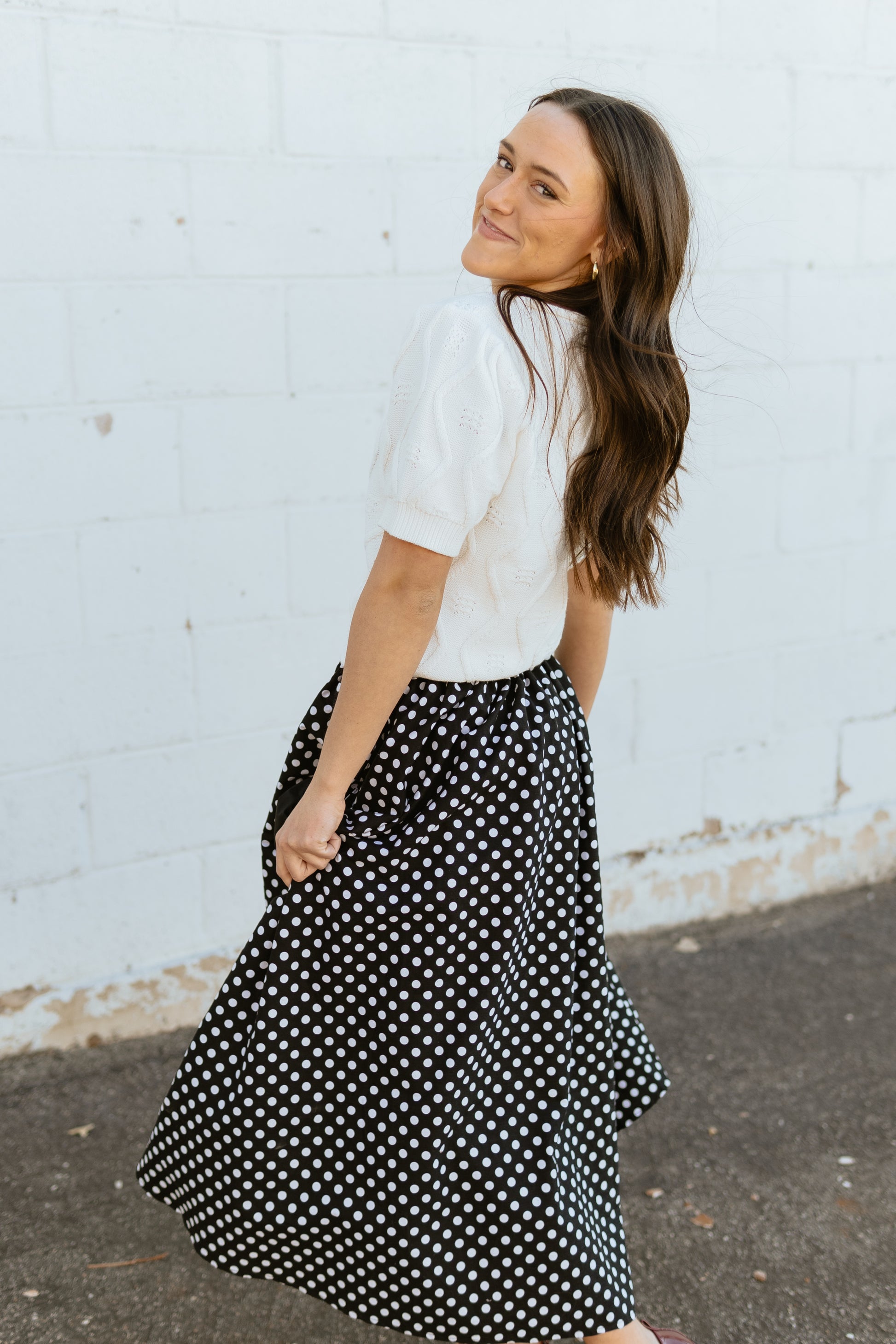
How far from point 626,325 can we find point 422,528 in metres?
0.33

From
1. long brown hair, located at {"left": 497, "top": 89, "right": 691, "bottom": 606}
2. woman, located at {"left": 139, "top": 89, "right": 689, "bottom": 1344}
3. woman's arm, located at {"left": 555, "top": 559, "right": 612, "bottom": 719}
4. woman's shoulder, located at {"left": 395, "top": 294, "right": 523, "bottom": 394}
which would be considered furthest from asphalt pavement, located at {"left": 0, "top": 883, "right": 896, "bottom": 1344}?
woman's shoulder, located at {"left": 395, "top": 294, "right": 523, "bottom": 394}

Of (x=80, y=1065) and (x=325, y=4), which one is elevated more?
(x=325, y=4)

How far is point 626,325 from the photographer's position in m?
1.36

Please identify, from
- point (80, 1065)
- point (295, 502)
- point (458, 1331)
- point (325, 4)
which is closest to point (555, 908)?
point (458, 1331)

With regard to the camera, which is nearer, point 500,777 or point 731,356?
point 500,777

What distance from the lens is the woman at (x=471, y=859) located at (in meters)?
1.33

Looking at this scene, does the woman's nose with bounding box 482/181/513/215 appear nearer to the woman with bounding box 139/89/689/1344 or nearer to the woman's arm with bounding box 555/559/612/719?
the woman with bounding box 139/89/689/1344

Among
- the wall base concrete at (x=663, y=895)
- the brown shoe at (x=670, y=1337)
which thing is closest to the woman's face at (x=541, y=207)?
the brown shoe at (x=670, y=1337)

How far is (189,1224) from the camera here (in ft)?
5.12

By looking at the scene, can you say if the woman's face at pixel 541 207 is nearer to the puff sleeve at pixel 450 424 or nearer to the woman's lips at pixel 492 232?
the woman's lips at pixel 492 232

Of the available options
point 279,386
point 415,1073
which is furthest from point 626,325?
point 279,386

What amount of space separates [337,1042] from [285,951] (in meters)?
0.13

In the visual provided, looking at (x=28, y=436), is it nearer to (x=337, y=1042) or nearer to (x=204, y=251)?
(x=204, y=251)

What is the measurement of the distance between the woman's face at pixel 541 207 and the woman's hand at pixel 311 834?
0.61 metres
